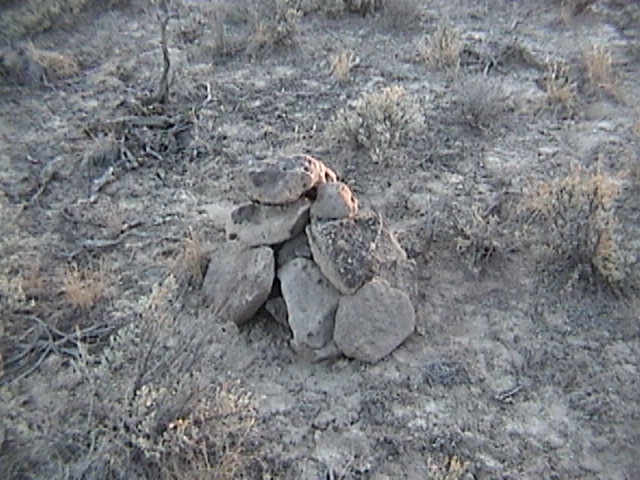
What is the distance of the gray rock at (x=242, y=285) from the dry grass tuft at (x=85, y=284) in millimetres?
675

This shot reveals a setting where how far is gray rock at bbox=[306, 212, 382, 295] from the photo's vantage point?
13.9 ft

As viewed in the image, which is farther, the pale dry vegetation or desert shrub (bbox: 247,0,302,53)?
desert shrub (bbox: 247,0,302,53)

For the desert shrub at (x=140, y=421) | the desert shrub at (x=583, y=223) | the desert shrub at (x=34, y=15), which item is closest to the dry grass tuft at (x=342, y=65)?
the desert shrub at (x=583, y=223)

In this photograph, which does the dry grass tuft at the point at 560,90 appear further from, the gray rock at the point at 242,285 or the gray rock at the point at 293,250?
the gray rock at the point at 242,285

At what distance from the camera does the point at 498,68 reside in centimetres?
738

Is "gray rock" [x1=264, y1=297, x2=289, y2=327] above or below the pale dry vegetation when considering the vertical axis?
below

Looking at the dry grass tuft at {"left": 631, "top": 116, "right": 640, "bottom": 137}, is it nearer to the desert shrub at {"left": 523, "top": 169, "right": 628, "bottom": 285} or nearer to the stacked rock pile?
the desert shrub at {"left": 523, "top": 169, "right": 628, "bottom": 285}

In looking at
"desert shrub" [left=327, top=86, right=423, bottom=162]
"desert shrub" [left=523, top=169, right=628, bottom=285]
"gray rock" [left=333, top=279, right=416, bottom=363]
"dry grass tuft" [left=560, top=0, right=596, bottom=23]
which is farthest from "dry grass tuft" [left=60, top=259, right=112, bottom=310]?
"dry grass tuft" [left=560, top=0, right=596, bottom=23]

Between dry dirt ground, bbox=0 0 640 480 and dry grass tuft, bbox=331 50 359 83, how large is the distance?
3 centimetres

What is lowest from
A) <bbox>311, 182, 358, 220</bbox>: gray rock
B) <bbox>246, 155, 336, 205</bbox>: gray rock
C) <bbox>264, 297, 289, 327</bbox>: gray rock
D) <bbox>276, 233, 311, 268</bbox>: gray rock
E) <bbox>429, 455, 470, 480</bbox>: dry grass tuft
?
<bbox>429, 455, 470, 480</bbox>: dry grass tuft

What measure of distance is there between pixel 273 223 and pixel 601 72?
4.06 metres

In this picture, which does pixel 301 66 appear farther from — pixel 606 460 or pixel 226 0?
pixel 606 460

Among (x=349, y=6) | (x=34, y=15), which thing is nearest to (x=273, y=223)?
(x=349, y=6)

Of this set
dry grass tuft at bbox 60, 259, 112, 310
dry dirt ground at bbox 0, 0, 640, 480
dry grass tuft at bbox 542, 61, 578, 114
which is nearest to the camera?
dry dirt ground at bbox 0, 0, 640, 480
